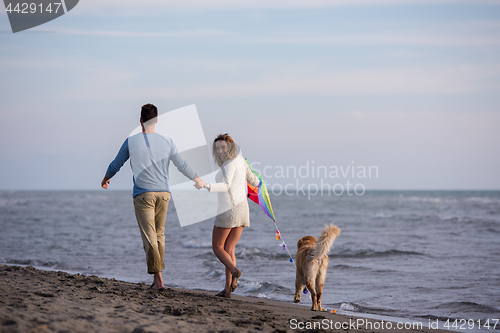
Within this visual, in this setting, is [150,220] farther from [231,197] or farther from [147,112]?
[147,112]

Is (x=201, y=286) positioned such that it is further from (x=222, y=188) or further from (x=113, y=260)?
(x=113, y=260)

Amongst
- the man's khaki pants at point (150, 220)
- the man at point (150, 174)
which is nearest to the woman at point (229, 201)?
the man at point (150, 174)

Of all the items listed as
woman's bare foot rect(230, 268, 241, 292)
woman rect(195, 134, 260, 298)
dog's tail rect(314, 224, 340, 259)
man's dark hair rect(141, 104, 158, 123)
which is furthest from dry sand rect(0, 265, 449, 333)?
man's dark hair rect(141, 104, 158, 123)

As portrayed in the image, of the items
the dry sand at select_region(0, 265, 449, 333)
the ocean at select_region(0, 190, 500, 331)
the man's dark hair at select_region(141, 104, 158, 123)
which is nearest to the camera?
the dry sand at select_region(0, 265, 449, 333)

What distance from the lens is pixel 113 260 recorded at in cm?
897

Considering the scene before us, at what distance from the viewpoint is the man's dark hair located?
15.4 ft

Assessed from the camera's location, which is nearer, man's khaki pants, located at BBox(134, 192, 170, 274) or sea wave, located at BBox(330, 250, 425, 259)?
man's khaki pants, located at BBox(134, 192, 170, 274)

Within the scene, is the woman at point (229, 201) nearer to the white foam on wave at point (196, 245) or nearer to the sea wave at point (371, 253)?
the sea wave at point (371, 253)

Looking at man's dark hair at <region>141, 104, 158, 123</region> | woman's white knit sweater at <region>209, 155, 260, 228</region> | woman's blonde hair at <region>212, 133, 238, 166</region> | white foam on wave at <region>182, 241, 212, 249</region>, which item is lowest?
white foam on wave at <region>182, 241, 212, 249</region>

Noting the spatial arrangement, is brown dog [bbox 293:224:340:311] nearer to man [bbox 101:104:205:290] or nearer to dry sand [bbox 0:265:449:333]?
dry sand [bbox 0:265:449:333]

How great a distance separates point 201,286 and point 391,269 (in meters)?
3.95

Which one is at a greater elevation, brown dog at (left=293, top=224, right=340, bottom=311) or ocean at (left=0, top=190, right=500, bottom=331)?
brown dog at (left=293, top=224, right=340, bottom=311)

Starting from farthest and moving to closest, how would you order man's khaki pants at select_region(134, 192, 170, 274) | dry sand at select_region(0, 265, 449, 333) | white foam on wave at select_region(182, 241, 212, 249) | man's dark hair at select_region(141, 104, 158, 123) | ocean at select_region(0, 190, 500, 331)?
white foam on wave at select_region(182, 241, 212, 249)
ocean at select_region(0, 190, 500, 331)
man's dark hair at select_region(141, 104, 158, 123)
man's khaki pants at select_region(134, 192, 170, 274)
dry sand at select_region(0, 265, 449, 333)

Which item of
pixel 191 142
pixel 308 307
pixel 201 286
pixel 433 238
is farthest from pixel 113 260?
pixel 433 238
